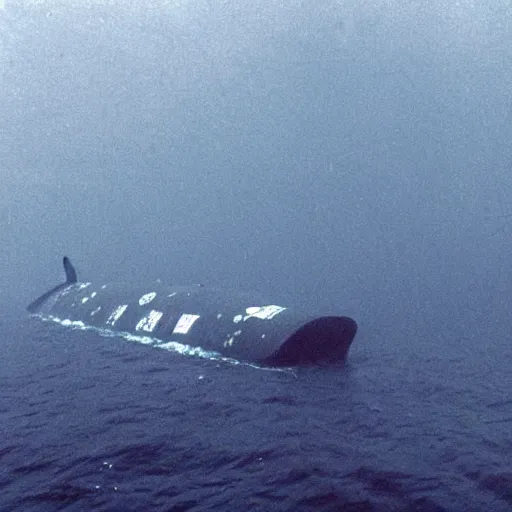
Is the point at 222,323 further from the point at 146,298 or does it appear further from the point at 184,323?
the point at 146,298

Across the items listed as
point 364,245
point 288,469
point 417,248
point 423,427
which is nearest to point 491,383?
point 423,427

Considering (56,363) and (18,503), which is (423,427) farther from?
(56,363)

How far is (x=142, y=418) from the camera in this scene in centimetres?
1786

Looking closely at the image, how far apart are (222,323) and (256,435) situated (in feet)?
33.9

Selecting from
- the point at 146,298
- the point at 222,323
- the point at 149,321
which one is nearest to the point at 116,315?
the point at 146,298

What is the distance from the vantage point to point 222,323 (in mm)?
25734

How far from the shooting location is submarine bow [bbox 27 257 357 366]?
73.7ft

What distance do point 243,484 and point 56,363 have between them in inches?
690

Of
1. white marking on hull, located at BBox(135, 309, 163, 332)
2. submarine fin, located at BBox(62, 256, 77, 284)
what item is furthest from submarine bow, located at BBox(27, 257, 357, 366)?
submarine fin, located at BBox(62, 256, 77, 284)

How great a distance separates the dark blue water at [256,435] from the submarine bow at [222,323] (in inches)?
47.4

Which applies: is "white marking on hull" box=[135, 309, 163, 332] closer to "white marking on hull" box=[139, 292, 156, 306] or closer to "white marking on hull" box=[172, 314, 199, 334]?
"white marking on hull" box=[139, 292, 156, 306]

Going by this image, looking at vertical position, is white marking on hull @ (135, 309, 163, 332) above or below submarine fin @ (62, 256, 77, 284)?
below

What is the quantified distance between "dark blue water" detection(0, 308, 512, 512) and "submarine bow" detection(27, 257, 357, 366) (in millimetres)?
1203

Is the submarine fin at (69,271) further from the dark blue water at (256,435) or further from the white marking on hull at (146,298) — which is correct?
the dark blue water at (256,435)
